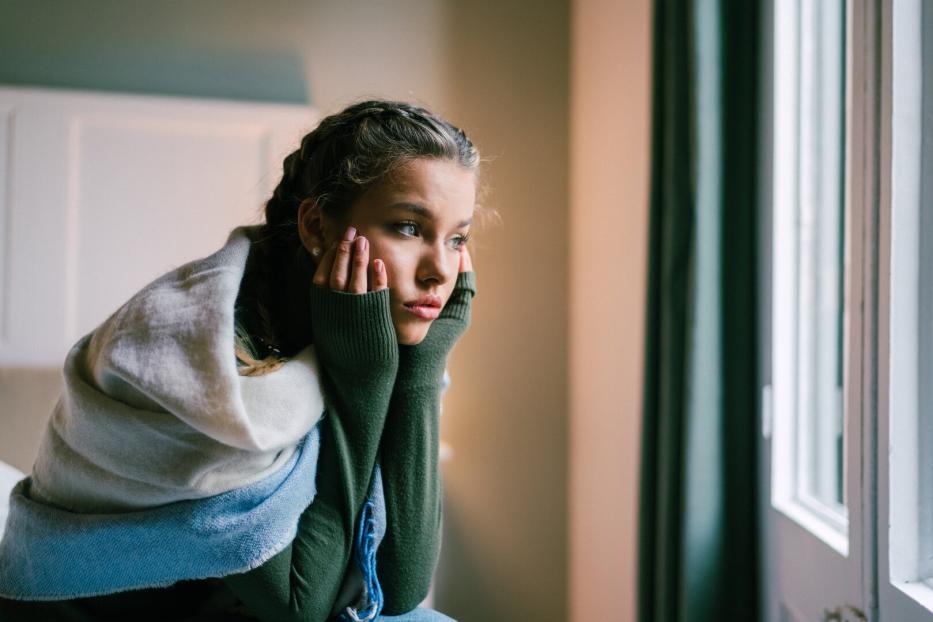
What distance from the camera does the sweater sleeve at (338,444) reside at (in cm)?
72

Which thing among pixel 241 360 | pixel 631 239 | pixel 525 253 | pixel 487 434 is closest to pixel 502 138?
pixel 525 253

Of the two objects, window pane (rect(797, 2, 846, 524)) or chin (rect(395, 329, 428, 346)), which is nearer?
chin (rect(395, 329, 428, 346))

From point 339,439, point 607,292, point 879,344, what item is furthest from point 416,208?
point 607,292

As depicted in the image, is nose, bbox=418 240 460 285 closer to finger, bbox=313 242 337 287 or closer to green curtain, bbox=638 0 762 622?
finger, bbox=313 242 337 287

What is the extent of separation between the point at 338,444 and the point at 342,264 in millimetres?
196

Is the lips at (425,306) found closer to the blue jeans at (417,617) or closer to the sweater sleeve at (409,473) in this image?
the sweater sleeve at (409,473)

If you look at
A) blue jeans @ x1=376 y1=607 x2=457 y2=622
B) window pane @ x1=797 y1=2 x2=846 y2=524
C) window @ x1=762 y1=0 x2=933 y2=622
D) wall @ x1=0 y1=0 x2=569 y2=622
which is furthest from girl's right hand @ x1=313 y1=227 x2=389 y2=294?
wall @ x1=0 y1=0 x2=569 y2=622

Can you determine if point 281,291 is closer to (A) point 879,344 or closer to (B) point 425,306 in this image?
(B) point 425,306

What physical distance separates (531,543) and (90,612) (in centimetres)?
150

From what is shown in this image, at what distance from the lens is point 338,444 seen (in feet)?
2.46

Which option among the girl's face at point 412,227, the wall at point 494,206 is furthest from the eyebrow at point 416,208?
A: the wall at point 494,206

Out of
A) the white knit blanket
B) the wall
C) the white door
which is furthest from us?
the wall

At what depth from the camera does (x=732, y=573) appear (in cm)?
117

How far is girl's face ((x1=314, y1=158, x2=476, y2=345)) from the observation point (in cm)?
78
